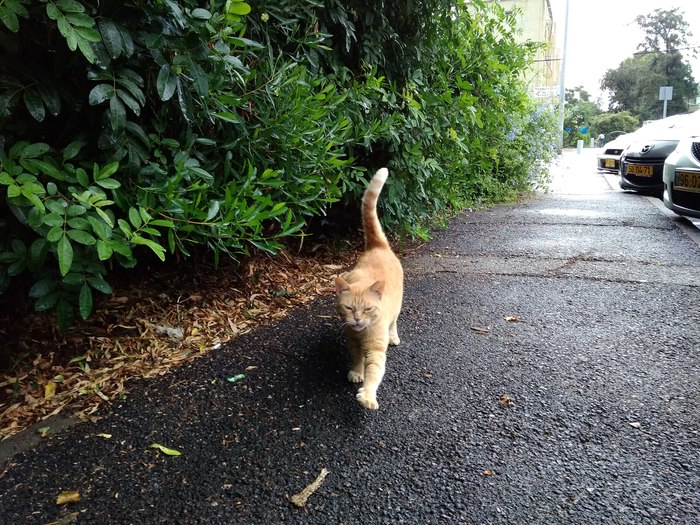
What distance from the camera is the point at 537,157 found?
33.0ft

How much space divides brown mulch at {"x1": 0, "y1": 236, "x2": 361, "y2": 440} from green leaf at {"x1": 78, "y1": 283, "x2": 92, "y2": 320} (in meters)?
0.57

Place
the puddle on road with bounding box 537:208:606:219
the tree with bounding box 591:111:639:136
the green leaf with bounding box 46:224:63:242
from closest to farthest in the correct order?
the green leaf with bounding box 46:224:63:242, the puddle on road with bounding box 537:208:606:219, the tree with bounding box 591:111:639:136

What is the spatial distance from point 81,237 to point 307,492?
50.9 inches

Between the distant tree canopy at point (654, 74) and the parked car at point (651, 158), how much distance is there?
41717 mm

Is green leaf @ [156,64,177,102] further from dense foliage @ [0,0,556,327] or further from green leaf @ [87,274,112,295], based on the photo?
green leaf @ [87,274,112,295]

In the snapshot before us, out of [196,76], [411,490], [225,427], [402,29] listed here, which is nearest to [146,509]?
[225,427]

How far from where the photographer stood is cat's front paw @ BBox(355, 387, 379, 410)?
7.07 feet

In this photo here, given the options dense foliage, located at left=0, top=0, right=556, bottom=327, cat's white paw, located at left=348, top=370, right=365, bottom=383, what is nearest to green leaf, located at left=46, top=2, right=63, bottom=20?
dense foliage, located at left=0, top=0, right=556, bottom=327

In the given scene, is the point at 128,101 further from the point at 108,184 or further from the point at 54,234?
the point at 54,234

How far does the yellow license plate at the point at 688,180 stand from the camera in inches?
215

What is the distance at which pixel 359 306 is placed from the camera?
2.38 meters

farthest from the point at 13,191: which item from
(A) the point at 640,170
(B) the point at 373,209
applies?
(A) the point at 640,170

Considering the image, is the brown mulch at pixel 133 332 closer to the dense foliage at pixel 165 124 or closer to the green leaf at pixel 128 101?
the dense foliage at pixel 165 124

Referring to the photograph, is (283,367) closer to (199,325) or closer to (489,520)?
(199,325)
